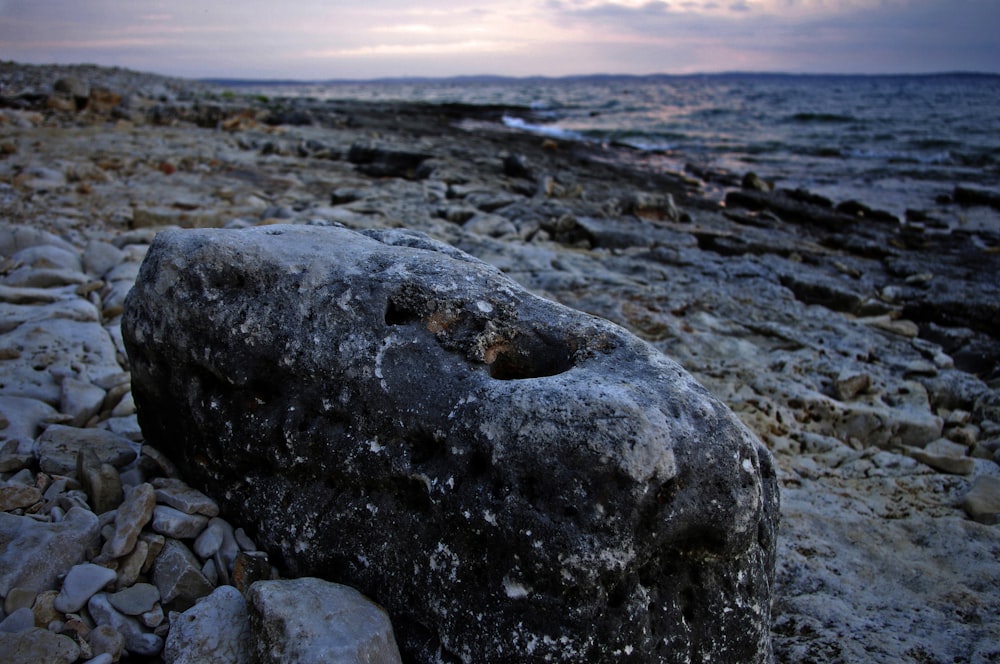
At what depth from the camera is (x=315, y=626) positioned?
194 cm

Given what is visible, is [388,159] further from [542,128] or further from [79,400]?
[542,128]

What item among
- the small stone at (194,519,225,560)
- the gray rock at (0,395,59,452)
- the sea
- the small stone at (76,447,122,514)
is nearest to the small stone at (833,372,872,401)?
the small stone at (194,519,225,560)

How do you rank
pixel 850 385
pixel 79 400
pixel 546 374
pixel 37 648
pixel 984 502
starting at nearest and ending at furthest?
pixel 37 648
pixel 546 374
pixel 79 400
pixel 984 502
pixel 850 385

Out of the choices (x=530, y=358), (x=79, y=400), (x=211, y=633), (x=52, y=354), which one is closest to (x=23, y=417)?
(x=79, y=400)

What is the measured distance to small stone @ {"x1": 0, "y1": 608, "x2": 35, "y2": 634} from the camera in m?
1.96

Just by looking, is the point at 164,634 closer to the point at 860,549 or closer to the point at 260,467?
the point at 260,467

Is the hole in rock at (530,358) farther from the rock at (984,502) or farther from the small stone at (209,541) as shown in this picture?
the rock at (984,502)

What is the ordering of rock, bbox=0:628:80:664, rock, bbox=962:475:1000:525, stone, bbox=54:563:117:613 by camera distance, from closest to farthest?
rock, bbox=0:628:80:664 → stone, bbox=54:563:117:613 → rock, bbox=962:475:1000:525

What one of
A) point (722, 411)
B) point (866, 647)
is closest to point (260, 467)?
point (722, 411)

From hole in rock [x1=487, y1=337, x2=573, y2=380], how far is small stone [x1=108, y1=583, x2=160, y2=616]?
1.37 m

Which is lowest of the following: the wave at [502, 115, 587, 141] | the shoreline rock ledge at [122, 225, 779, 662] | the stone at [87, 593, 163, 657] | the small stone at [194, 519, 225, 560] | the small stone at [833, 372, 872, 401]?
the small stone at [833, 372, 872, 401]

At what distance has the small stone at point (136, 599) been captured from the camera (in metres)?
2.12

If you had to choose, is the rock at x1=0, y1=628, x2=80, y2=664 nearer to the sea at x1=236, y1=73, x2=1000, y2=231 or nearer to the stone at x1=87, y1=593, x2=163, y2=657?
the stone at x1=87, y1=593, x2=163, y2=657

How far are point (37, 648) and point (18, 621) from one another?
→ 174 millimetres
